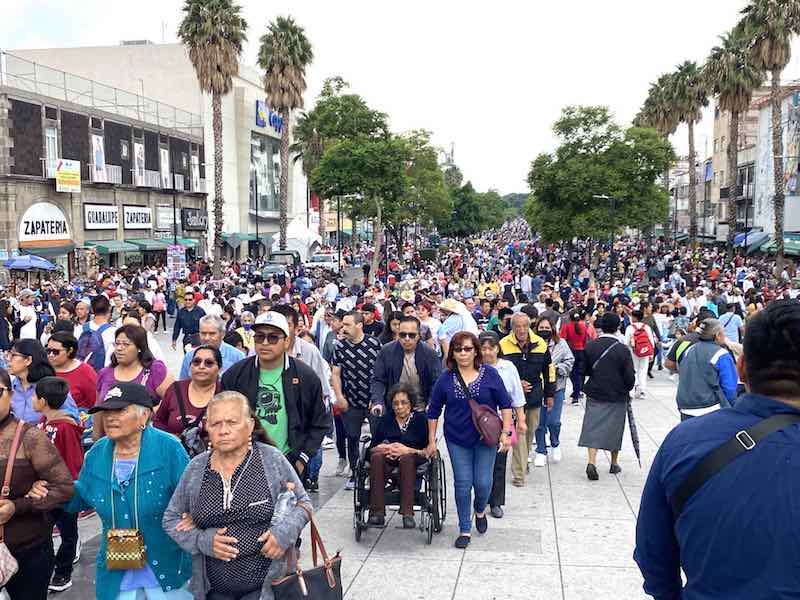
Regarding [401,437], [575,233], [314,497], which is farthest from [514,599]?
[575,233]

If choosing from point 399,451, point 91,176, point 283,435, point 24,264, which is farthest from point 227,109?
point 283,435

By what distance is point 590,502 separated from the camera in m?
7.62

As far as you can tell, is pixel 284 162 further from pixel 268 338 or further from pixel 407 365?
pixel 268 338

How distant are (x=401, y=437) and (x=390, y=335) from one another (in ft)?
12.6

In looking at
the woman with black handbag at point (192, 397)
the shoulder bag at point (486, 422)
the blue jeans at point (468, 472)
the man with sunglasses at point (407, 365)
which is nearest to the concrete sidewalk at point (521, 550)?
the blue jeans at point (468, 472)

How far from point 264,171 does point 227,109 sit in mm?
7383

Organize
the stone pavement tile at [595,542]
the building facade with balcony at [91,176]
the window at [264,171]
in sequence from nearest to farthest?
the stone pavement tile at [595,542]
the building facade with balcony at [91,176]
the window at [264,171]

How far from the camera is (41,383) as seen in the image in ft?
16.6

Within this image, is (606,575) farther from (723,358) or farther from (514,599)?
(723,358)

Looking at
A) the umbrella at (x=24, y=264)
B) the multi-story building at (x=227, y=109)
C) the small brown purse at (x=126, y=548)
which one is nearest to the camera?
the small brown purse at (x=126, y=548)

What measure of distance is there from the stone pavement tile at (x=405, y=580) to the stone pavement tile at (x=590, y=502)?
158 cm

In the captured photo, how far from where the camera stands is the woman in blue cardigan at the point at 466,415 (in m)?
6.27

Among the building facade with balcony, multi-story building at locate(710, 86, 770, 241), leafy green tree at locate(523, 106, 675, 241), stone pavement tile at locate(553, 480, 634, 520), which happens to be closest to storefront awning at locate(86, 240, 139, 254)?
the building facade with balcony

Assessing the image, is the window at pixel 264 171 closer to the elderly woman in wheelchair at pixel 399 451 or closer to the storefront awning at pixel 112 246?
the storefront awning at pixel 112 246
